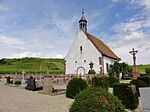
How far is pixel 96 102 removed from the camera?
17.0 ft

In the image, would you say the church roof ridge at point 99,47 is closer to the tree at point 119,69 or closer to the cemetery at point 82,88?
the cemetery at point 82,88

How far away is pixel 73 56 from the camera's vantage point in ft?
129

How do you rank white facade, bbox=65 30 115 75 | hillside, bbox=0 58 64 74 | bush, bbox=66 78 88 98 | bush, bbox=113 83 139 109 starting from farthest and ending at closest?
hillside, bbox=0 58 64 74
white facade, bbox=65 30 115 75
bush, bbox=66 78 88 98
bush, bbox=113 83 139 109

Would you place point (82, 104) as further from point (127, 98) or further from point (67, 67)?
point (67, 67)

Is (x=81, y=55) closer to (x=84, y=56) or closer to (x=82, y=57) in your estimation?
(x=82, y=57)

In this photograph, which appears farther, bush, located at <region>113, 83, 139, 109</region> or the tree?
the tree

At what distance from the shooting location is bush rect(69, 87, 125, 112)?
514 centimetres

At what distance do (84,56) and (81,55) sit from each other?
0.68 m

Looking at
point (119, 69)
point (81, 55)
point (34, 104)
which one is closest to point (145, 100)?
point (34, 104)

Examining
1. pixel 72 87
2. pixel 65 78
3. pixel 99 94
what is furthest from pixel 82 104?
pixel 65 78

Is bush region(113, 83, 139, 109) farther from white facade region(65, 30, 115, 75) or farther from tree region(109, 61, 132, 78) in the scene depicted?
white facade region(65, 30, 115, 75)

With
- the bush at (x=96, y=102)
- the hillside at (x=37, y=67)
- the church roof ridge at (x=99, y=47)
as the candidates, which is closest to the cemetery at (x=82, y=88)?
the bush at (x=96, y=102)

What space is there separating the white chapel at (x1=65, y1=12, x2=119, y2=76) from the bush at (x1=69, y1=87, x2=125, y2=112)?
3072cm

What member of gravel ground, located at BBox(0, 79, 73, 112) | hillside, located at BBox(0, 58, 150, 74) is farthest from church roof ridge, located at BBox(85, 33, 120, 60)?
gravel ground, located at BBox(0, 79, 73, 112)
